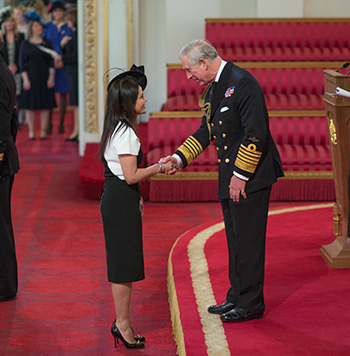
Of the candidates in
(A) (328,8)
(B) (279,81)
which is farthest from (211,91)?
(A) (328,8)

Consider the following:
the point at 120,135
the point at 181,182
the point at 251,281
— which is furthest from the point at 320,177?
the point at 120,135

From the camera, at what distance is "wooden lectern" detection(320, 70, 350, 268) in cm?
453

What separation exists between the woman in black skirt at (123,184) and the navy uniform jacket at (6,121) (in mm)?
833

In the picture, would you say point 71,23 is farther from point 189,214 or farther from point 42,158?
point 189,214

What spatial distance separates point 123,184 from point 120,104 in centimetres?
38

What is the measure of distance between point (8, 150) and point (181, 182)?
9.56 ft

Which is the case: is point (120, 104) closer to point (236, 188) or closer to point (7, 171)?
point (236, 188)

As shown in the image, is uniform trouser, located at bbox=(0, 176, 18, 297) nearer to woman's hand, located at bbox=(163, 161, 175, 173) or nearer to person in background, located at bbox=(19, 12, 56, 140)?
woman's hand, located at bbox=(163, 161, 175, 173)

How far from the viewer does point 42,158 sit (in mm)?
9078

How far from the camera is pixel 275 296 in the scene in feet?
13.8

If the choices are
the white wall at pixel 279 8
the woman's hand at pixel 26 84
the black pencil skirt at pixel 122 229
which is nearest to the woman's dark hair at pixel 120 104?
the black pencil skirt at pixel 122 229

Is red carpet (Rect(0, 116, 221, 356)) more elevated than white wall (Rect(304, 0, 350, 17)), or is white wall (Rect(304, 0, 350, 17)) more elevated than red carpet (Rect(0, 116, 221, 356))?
white wall (Rect(304, 0, 350, 17))

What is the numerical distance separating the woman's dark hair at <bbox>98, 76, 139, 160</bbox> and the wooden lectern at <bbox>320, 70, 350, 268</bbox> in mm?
1450

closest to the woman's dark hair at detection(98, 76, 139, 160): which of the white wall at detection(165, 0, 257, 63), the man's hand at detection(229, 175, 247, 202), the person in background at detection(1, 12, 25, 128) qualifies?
the man's hand at detection(229, 175, 247, 202)
